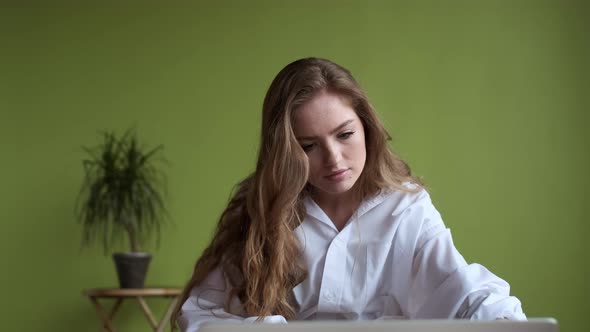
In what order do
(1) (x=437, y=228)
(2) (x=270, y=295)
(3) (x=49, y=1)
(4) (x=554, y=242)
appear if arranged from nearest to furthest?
(2) (x=270, y=295), (1) (x=437, y=228), (4) (x=554, y=242), (3) (x=49, y=1)

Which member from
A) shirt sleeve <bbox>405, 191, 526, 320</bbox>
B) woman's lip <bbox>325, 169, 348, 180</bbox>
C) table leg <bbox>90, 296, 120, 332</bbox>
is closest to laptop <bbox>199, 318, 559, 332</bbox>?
shirt sleeve <bbox>405, 191, 526, 320</bbox>

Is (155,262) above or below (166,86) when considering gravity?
below

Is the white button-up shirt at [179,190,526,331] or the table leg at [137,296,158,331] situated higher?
the white button-up shirt at [179,190,526,331]

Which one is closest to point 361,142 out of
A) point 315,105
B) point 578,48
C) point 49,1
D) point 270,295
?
point 315,105

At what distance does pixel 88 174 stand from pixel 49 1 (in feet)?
3.32

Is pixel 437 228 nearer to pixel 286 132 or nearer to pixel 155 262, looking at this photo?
pixel 286 132

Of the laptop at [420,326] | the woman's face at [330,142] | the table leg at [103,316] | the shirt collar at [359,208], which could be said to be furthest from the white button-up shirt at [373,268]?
the table leg at [103,316]

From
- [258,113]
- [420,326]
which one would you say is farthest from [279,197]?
[258,113]

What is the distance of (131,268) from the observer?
12.8ft

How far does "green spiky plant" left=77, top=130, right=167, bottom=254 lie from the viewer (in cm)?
407

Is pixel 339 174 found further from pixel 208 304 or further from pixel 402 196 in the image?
pixel 208 304

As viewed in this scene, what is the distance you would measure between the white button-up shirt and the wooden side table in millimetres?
2178

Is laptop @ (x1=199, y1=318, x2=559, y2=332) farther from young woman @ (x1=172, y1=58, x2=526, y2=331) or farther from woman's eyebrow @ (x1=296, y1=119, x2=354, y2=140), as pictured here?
woman's eyebrow @ (x1=296, y1=119, x2=354, y2=140)

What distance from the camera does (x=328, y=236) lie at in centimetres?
181
